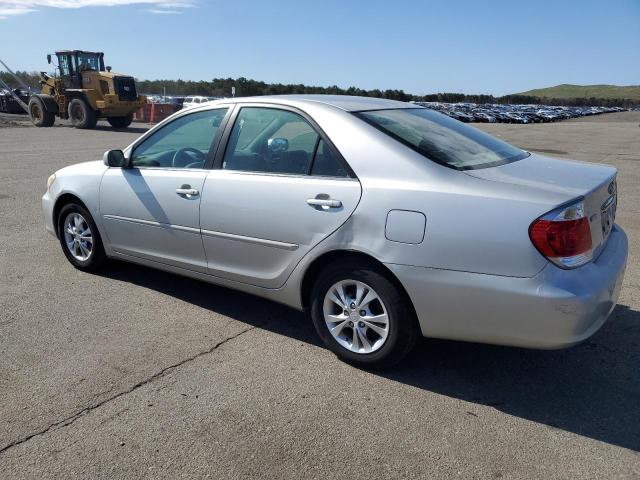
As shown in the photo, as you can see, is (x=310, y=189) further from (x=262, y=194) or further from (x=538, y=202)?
(x=538, y=202)

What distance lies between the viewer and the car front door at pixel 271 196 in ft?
11.7

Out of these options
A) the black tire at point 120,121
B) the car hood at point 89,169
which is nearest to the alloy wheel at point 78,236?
the car hood at point 89,169

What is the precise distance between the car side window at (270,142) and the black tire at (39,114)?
26.6 m

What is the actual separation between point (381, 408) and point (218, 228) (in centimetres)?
169

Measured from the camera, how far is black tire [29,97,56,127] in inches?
A: 1077

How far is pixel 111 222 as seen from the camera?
4.87 metres

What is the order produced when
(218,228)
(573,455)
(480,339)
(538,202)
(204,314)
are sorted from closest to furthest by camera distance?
(573,455)
(538,202)
(480,339)
(218,228)
(204,314)

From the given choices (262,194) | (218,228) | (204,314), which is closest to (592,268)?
(262,194)

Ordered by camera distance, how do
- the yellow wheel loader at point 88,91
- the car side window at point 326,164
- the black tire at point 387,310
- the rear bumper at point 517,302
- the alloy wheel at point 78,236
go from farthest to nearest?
the yellow wheel loader at point 88,91
the alloy wheel at point 78,236
the car side window at point 326,164
the black tire at point 387,310
the rear bumper at point 517,302

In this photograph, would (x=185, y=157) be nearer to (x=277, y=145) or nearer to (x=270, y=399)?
(x=277, y=145)

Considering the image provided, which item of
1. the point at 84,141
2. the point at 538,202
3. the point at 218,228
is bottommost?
the point at 84,141

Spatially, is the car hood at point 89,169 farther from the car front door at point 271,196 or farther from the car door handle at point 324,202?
the car door handle at point 324,202

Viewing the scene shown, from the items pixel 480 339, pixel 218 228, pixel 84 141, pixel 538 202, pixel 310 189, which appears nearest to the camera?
pixel 538 202

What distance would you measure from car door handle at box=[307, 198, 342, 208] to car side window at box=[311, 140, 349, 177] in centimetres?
18
